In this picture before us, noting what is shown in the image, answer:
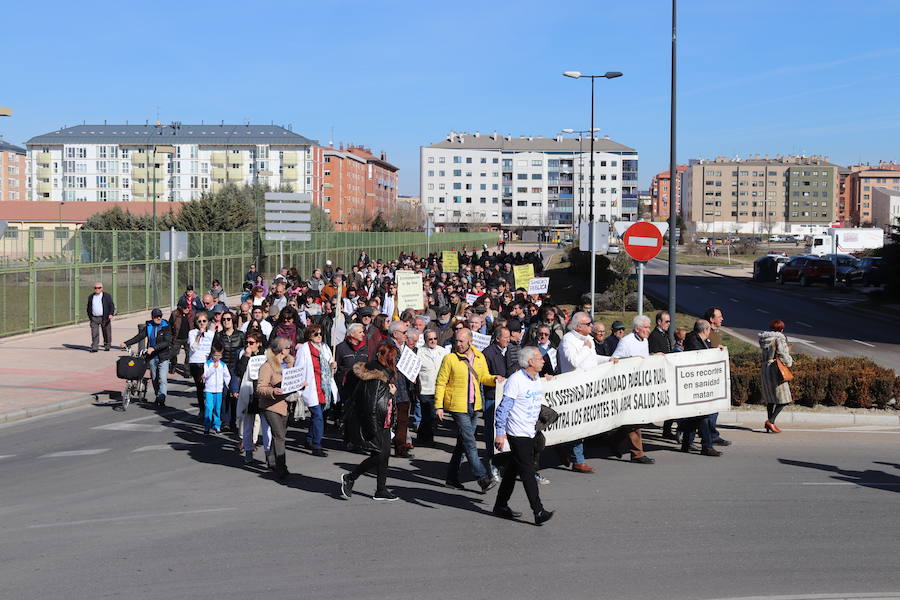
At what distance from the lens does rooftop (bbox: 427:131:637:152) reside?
162 meters

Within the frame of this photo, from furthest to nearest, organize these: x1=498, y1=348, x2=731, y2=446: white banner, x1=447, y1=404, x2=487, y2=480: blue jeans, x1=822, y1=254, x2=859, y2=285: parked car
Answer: x1=822, y1=254, x2=859, y2=285: parked car, x1=498, y1=348, x2=731, y2=446: white banner, x1=447, y1=404, x2=487, y2=480: blue jeans

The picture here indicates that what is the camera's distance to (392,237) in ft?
222

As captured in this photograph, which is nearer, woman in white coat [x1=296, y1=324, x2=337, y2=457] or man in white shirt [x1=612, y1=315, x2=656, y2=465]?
woman in white coat [x1=296, y1=324, x2=337, y2=457]

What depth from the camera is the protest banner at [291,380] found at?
10.6 m

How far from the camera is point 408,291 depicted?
71.7ft

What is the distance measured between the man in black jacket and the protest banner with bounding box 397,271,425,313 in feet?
21.2

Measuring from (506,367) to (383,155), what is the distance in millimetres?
182520

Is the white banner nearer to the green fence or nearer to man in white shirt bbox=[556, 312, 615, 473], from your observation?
man in white shirt bbox=[556, 312, 615, 473]

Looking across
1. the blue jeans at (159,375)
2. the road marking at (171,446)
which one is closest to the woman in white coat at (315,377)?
the road marking at (171,446)

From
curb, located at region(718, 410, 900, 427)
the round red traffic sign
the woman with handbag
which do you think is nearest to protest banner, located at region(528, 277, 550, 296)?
the round red traffic sign

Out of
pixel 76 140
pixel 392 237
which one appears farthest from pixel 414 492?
pixel 76 140

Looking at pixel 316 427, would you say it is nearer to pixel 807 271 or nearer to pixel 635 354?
pixel 635 354

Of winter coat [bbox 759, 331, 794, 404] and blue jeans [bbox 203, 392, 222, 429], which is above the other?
winter coat [bbox 759, 331, 794, 404]

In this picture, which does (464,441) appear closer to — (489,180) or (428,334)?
(428,334)
